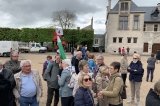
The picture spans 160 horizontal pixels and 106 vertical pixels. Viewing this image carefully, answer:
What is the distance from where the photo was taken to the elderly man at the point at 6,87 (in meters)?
3.36

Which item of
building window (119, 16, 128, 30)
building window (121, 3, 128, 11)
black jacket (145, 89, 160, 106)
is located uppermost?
building window (121, 3, 128, 11)

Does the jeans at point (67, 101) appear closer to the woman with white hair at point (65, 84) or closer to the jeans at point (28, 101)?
the woman with white hair at point (65, 84)

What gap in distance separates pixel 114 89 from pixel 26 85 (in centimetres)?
184

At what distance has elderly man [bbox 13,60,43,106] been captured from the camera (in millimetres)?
3785

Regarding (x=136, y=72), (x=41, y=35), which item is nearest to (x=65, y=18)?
(x=41, y=35)

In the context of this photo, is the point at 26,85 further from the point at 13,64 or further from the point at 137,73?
the point at 137,73

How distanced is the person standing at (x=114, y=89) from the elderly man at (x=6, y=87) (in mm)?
1762

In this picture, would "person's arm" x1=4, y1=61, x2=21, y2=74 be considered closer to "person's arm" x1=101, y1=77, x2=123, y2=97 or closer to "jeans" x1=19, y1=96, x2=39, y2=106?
"jeans" x1=19, y1=96, x2=39, y2=106

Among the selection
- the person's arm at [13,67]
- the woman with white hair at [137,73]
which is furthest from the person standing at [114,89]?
the woman with white hair at [137,73]

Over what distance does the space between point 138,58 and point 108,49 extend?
33116 mm

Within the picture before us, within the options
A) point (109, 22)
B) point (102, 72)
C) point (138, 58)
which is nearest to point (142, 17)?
point (109, 22)

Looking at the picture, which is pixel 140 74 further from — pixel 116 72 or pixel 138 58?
pixel 116 72

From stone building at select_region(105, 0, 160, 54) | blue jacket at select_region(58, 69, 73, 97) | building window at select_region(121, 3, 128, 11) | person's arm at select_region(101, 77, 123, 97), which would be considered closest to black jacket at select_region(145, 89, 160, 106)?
person's arm at select_region(101, 77, 123, 97)

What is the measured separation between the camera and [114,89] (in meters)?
3.53
